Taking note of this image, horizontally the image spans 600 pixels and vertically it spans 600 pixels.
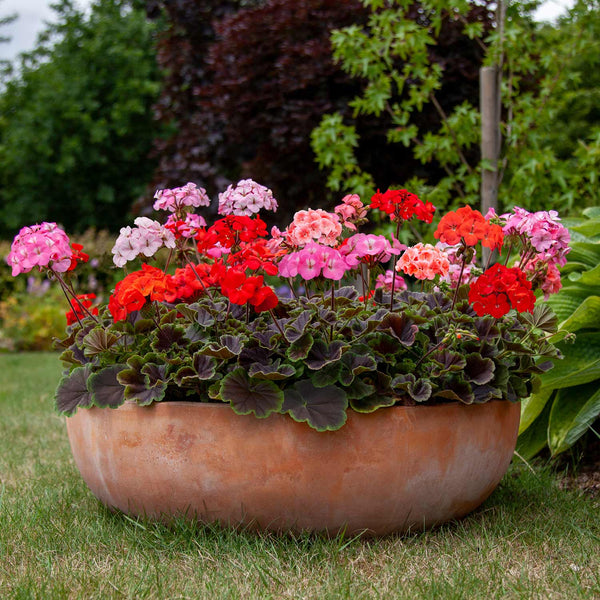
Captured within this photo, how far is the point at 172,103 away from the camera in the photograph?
7898 mm

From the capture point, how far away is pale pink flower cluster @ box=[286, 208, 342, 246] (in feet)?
5.74

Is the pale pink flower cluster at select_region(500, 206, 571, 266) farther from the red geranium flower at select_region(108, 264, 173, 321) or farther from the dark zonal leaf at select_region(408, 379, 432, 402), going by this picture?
the red geranium flower at select_region(108, 264, 173, 321)

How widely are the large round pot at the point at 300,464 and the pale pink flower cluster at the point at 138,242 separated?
403 millimetres

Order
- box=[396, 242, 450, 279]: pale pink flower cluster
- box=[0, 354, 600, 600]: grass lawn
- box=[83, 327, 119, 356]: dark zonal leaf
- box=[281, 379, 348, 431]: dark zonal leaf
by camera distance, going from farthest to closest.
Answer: box=[396, 242, 450, 279]: pale pink flower cluster → box=[83, 327, 119, 356]: dark zonal leaf → box=[281, 379, 348, 431]: dark zonal leaf → box=[0, 354, 600, 600]: grass lawn

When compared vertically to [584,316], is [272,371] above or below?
above

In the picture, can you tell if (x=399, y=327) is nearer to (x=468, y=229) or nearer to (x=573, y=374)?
(x=468, y=229)

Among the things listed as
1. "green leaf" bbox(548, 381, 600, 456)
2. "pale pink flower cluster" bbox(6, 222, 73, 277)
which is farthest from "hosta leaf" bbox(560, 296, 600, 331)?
"pale pink flower cluster" bbox(6, 222, 73, 277)

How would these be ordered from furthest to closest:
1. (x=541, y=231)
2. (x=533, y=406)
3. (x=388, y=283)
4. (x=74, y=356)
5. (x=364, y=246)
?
(x=533, y=406), (x=388, y=283), (x=74, y=356), (x=541, y=231), (x=364, y=246)

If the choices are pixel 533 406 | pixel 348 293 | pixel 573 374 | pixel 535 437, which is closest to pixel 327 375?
pixel 348 293

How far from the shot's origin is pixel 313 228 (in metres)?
1.76

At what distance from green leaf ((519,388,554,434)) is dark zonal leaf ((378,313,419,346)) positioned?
0.86m

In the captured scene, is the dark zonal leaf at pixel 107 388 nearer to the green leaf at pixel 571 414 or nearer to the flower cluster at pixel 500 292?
the flower cluster at pixel 500 292

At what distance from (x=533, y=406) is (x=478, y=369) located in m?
0.74

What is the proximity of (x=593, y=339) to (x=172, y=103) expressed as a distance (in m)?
6.44
